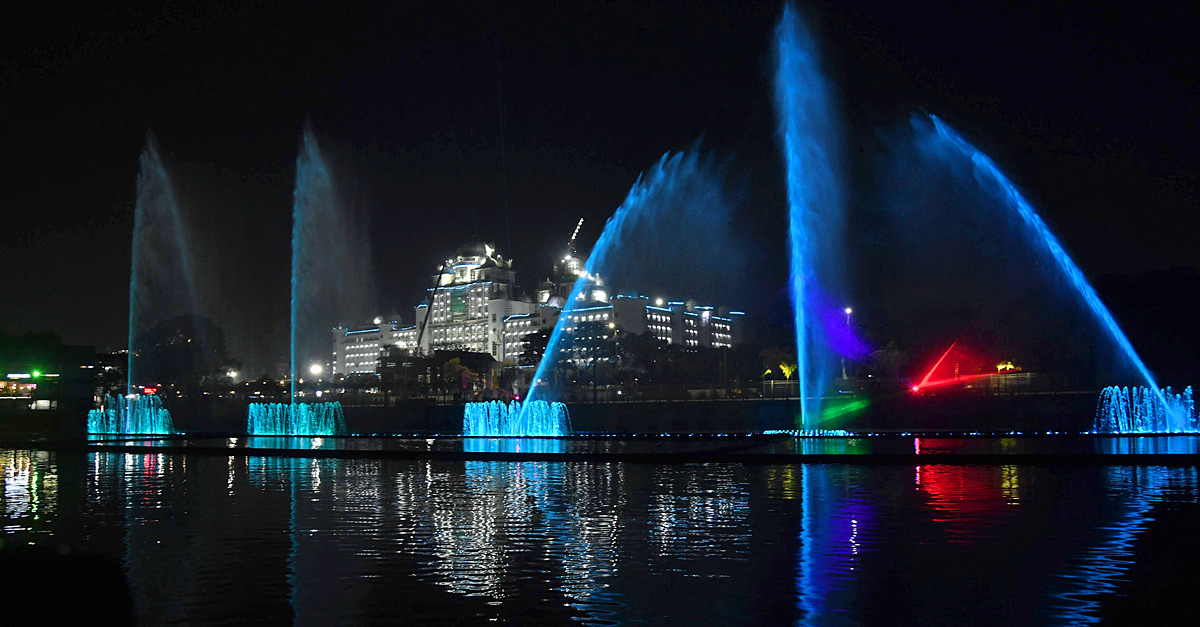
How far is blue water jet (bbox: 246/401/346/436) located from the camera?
5628 cm

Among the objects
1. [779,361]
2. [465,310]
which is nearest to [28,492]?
[779,361]

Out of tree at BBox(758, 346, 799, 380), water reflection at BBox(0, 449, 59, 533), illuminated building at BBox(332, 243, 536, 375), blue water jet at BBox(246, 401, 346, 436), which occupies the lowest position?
blue water jet at BBox(246, 401, 346, 436)

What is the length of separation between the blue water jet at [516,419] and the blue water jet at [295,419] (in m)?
7.45

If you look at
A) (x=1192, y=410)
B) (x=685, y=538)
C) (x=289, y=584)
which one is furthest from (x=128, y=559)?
(x=1192, y=410)

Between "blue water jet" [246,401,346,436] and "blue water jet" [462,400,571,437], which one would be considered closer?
"blue water jet" [462,400,571,437]

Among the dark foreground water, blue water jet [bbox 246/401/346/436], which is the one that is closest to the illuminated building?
blue water jet [bbox 246/401/346/436]

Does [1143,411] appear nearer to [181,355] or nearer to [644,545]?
[644,545]

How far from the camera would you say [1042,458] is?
20891 millimetres

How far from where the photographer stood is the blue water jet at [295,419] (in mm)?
56281

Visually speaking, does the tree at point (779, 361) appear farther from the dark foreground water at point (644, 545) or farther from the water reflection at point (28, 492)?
the dark foreground water at point (644, 545)

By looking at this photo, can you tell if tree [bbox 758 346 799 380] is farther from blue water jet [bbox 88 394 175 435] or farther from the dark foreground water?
the dark foreground water

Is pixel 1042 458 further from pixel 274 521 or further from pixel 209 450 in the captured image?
pixel 209 450

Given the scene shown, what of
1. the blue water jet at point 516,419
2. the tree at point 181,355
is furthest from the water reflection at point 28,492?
the tree at point 181,355

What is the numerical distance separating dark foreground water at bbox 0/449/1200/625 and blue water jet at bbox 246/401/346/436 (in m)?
38.0
